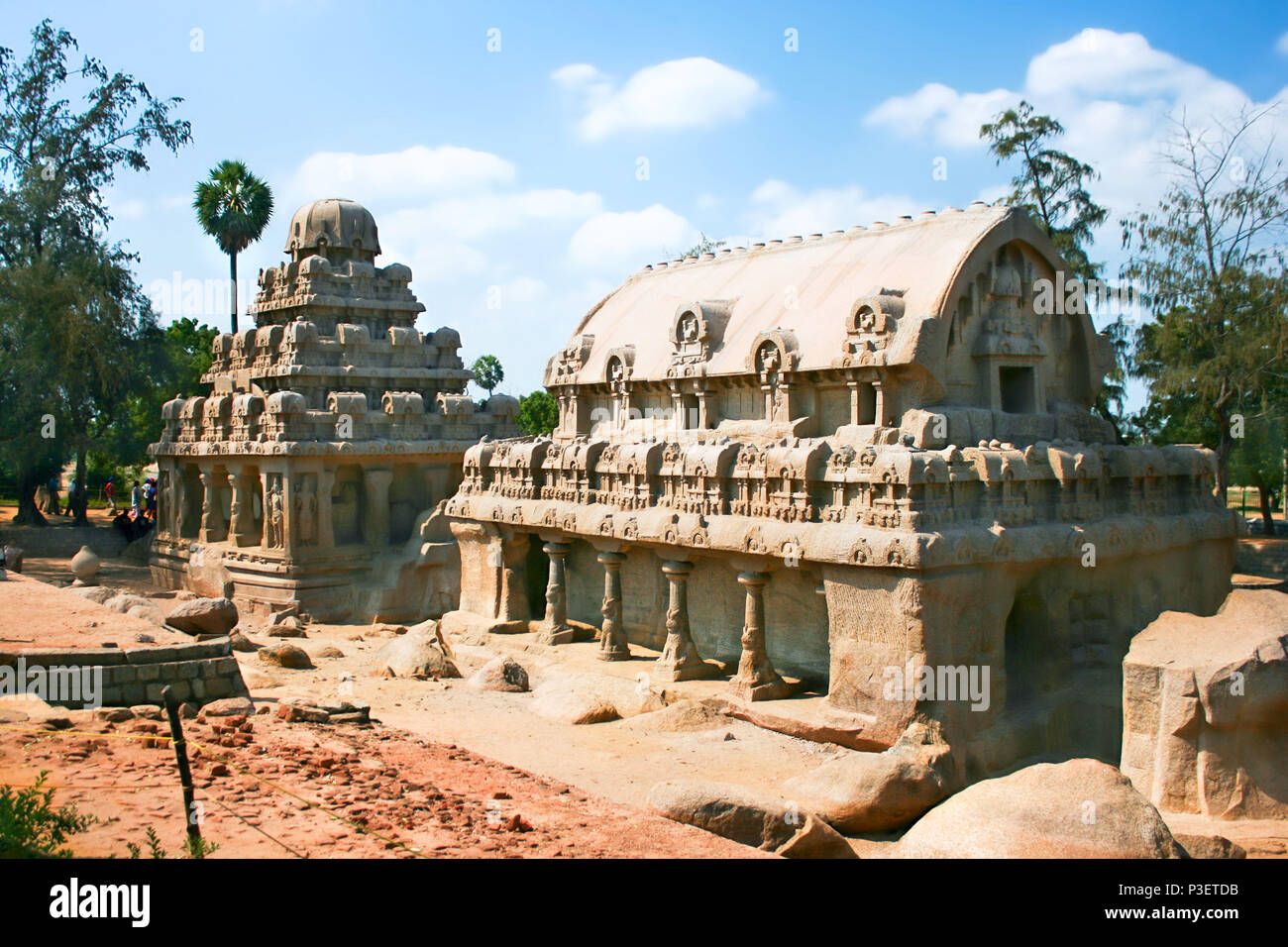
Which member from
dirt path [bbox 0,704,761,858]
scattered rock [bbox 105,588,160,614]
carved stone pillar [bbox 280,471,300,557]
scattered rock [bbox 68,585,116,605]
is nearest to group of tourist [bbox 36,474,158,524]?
carved stone pillar [bbox 280,471,300,557]

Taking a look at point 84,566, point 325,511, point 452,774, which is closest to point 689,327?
point 452,774

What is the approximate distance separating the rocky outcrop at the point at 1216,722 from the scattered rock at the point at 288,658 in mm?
11900

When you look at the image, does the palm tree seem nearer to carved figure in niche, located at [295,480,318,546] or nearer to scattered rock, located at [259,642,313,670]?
carved figure in niche, located at [295,480,318,546]

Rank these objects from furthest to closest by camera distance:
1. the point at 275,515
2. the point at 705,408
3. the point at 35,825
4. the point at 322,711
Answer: the point at 275,515 → the point at 705,408 → the point at 322,711 → the point at 35,825

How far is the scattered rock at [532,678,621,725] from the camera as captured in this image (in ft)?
44.6

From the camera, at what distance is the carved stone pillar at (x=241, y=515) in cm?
2488

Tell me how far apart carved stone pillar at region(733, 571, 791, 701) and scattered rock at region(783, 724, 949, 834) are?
8.49 ft

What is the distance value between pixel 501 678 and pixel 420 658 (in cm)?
180

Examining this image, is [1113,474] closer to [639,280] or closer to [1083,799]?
[1083,799]

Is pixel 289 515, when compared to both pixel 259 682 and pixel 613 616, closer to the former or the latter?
pixel 259 682

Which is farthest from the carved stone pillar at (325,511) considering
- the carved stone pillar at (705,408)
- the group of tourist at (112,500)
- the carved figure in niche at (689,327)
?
the carved stone pillar at (705,408)

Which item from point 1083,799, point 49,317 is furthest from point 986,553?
point 49,317

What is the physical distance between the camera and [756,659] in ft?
44.7
